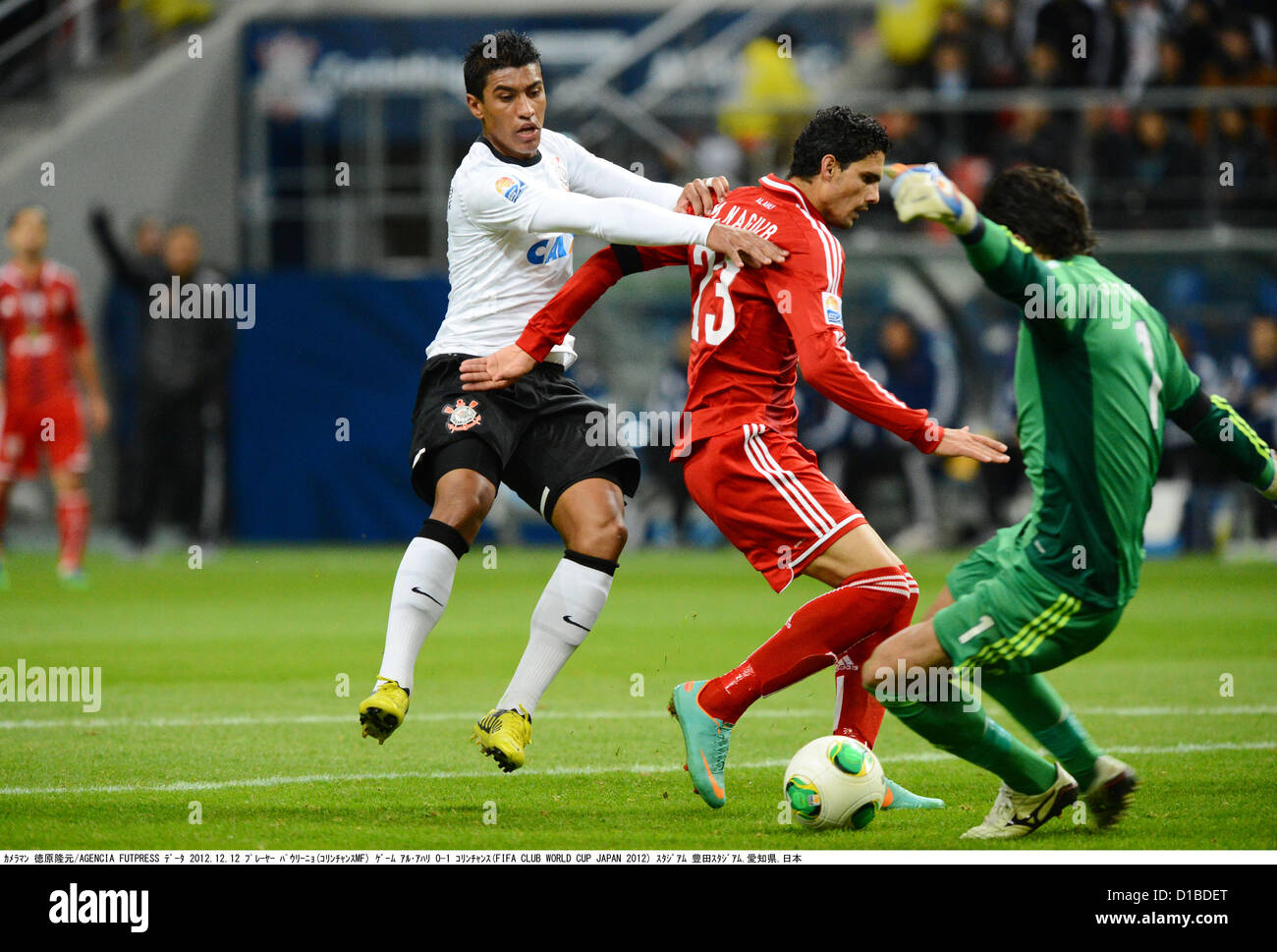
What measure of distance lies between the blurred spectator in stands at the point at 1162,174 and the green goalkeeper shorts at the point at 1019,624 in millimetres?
12849

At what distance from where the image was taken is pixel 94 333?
742 inches

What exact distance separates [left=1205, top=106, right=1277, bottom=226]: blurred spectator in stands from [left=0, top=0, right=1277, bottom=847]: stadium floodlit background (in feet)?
0.09

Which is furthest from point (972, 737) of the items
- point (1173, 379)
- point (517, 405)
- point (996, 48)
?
point (996, 48)

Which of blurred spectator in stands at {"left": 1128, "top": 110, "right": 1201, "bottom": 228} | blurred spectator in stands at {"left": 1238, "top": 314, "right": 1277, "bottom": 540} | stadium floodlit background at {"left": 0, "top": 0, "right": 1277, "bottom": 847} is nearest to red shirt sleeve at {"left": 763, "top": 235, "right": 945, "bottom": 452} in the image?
Result: stadium floodlit background at {"left": 0, "top": 0, "right": 1277, "bottom": 847}

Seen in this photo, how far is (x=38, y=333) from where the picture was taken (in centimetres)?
1352

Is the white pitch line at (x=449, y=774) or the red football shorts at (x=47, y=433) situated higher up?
the red football shorts at (x=47, y=433)

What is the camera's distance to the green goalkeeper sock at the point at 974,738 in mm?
4816

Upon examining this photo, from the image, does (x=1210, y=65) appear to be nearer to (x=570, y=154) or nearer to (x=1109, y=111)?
(x=1109, y=111)

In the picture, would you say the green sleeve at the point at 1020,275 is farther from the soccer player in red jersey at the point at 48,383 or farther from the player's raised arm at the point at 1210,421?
the soccer player in red jersey at the point at 48,383

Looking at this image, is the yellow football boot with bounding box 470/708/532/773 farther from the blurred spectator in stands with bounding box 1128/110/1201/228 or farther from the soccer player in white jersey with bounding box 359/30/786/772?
the blurred spectator in stands with bounding box 1128/110/1201/228

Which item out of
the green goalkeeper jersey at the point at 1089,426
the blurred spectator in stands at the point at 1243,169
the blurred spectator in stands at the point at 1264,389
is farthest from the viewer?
the blurred spectator in stands at the point at 1243,169

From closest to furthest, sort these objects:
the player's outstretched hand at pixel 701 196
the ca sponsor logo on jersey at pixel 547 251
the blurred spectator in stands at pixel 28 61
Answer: the player's outstretched hand at pixel 701 196 → the ca sponsor logo on jersey at pixel 547 251 → the blurred spectator in stands at pixel 28 61

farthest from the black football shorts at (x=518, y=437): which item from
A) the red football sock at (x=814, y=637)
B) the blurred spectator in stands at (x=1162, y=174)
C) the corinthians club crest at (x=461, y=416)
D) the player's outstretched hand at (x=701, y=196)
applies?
the blurred spectator in stands at (x=1162, y=174)

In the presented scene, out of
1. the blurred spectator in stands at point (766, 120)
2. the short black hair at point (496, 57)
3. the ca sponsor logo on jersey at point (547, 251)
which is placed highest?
the blurred spectator in stands at point (766, 120)
